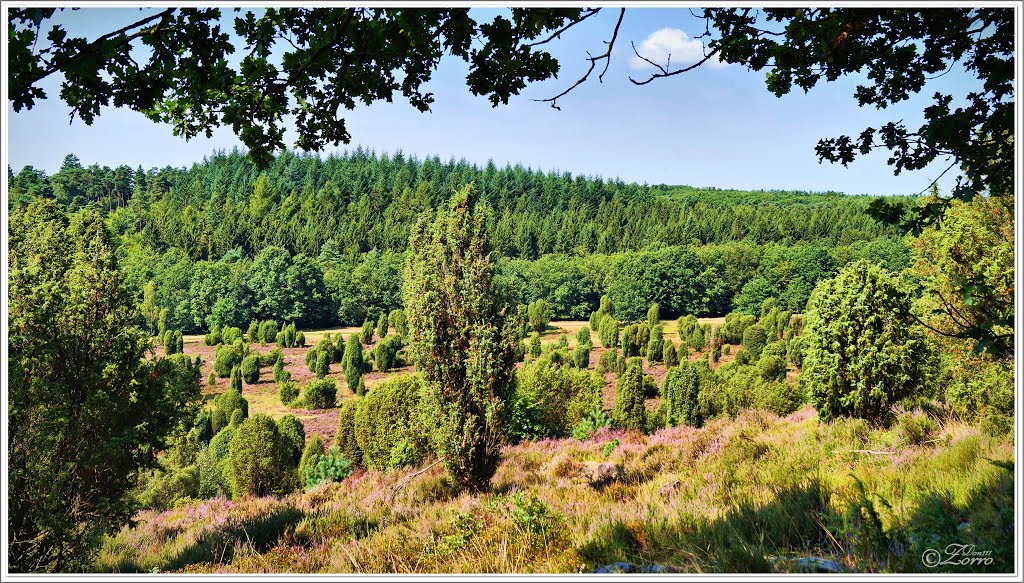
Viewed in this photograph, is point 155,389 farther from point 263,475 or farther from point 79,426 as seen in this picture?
point 263,475

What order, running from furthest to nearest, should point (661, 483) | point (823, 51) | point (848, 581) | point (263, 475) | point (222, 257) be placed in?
1. point (222, 257)
2. point (263, 475)
3. point (661, 483)
4. point (823, 51)
5. point (848, 581)

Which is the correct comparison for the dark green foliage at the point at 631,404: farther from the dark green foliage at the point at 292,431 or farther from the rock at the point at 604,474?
the rock at the point at 604,474

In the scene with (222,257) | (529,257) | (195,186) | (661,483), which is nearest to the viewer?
(661,483)

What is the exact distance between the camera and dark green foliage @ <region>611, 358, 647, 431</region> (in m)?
21.6

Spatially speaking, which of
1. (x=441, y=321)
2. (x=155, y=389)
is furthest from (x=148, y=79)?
(x=441, y=321)

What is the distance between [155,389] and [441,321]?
4.45m

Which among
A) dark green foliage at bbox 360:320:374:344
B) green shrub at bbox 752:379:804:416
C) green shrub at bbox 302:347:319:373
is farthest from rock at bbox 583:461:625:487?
dark green foliage at bbox 360:320:374:344

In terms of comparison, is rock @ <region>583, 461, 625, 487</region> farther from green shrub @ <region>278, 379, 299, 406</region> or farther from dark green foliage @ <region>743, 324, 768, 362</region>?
dark green foliage @ <region>743, 324, 768, 362</region>

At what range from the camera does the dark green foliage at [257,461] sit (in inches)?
655

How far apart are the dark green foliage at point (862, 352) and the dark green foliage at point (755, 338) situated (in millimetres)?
31136

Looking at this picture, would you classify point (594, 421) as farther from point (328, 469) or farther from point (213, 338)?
point (213, 338)

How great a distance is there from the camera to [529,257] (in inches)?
3226

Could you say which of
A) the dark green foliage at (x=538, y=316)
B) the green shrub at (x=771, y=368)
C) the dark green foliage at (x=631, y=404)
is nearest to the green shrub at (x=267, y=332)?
the dark green foliage at (x=538, y=316)

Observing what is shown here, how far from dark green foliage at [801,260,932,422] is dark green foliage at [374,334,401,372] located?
Result: 34468 mm
